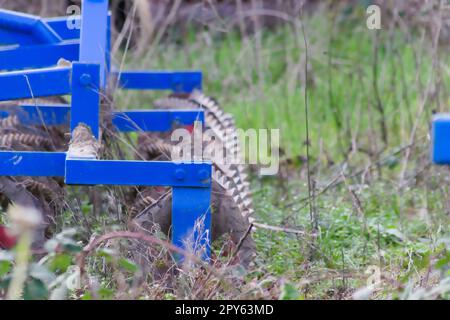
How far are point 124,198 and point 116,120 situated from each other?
0.53 metres

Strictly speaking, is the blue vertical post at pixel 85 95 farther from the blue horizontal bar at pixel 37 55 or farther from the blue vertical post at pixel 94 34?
the blue horizontal bar at pixel 37 55

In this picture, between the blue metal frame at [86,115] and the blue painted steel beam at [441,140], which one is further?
the blue metal frame at [86,115]

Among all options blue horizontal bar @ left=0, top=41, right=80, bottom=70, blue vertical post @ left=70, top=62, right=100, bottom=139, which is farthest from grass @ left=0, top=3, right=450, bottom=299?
blue horizontal bar @ left=0, top=41, right=80, bottom=70

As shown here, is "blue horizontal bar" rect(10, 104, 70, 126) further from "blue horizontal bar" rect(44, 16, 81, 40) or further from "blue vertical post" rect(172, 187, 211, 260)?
"blue vertical post" rect(172, 187, 211, 260)

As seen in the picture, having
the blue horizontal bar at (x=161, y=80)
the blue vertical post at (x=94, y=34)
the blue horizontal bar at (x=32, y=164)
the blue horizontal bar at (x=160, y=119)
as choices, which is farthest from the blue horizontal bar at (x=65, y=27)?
the blue horizontal bar at (x=32, y=164)

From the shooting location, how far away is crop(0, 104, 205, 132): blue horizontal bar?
4.45m

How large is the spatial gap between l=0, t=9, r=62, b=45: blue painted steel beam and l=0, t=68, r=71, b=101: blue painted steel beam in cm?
100

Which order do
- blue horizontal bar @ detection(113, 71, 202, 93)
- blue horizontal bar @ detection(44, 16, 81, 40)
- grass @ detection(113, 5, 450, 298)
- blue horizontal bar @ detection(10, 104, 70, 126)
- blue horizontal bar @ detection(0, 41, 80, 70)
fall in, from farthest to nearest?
1. blue horizontal bar @ detection(113, 71, 202, 93)
2. blue horizontal bar @ detection(44, 16, 81, 40)
3. blue horizontal bar @ detection(10, 104, 70, 126)
4. blue horizontal bar @ detection(0, 41, 80, 70)
5. grass @ detection(113, 5, 450, 298)

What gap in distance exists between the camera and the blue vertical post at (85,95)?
11.6ft

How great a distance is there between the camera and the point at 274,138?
5605mm

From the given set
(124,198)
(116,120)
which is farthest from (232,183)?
(116,120)
